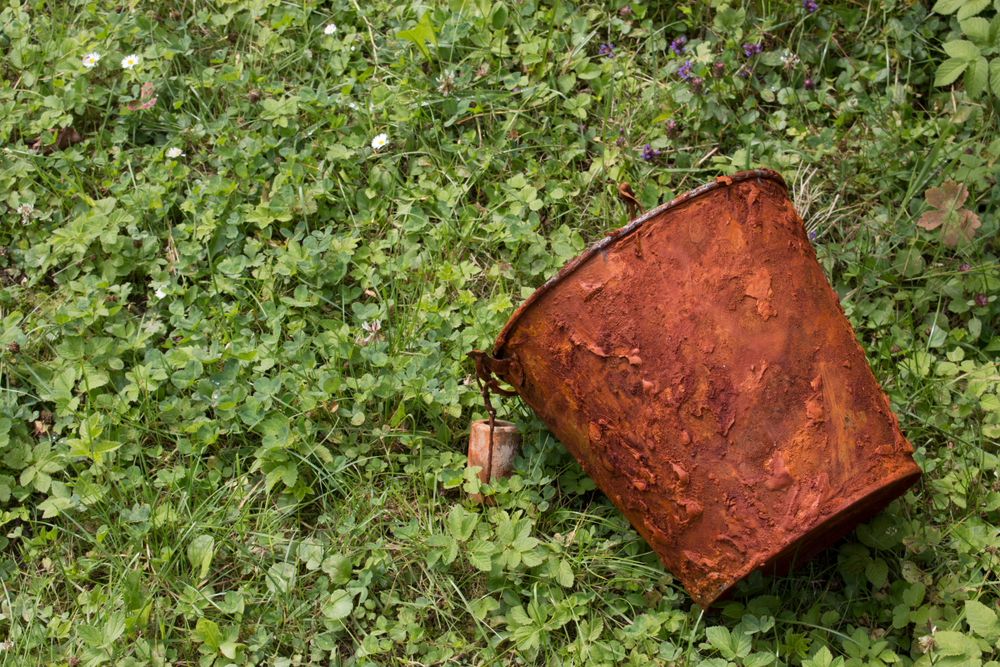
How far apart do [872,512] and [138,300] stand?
2.58 metres

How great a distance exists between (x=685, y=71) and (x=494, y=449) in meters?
1.71

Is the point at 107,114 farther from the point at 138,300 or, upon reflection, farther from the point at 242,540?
the point at 242,540

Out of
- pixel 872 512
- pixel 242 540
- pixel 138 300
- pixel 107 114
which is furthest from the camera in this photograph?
pixel 107 114

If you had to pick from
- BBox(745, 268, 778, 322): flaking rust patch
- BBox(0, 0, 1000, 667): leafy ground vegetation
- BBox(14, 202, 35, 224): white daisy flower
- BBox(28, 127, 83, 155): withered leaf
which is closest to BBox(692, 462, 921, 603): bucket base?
BBox(0, 0, 1000, 667): leafy ground vegetation

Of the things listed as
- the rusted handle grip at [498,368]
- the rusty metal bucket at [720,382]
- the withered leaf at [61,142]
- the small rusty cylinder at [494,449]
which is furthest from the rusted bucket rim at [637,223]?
the withered leaf at [61,142]

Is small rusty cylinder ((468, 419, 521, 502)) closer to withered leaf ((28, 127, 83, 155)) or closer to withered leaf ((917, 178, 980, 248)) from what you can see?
withered leaf ((917, 178, 980, 248))

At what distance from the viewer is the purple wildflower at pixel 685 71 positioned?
297cm

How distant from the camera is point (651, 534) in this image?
1.92 m

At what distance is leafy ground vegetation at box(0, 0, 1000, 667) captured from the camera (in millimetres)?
2160

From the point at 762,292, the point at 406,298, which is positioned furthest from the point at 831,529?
the point at 406,298

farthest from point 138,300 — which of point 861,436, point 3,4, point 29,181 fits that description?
point 861,436

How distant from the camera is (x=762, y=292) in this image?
1.77 m

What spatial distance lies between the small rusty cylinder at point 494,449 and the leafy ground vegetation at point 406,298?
8 cm

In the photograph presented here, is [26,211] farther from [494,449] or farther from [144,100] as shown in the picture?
[494,449]
